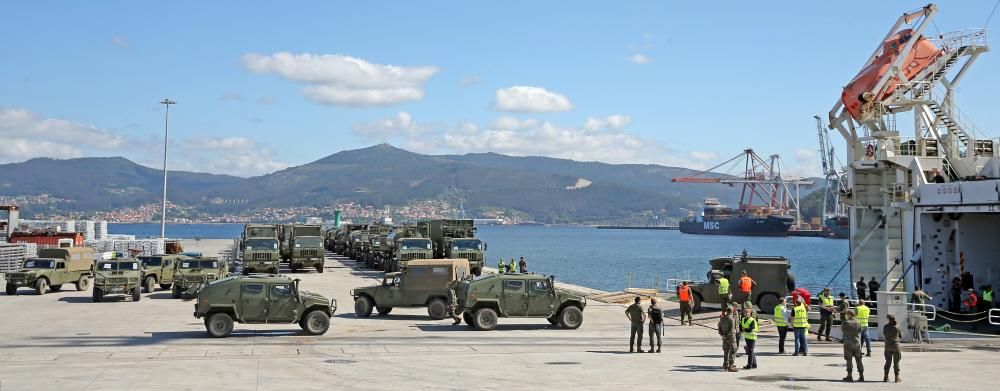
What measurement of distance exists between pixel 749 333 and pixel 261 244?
109ft

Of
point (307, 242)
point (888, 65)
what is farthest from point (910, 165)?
point (307, 242)

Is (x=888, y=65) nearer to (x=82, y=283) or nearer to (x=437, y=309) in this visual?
(x=437, y=309)

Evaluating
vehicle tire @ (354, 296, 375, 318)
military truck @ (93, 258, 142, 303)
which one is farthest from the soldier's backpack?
military truck @ (93, 258, 142, 303)

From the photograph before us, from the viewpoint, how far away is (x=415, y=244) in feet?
157

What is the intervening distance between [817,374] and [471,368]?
719cm

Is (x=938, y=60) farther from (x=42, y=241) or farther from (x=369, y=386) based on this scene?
(x=42, y=241)

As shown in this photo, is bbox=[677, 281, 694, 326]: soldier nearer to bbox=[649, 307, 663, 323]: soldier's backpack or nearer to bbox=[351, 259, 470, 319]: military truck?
bbox=[649, 307, 663, 323]: soldier's backpack

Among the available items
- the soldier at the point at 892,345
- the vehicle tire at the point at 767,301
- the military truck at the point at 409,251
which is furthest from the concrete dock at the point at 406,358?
the military truck at the point at 409,251

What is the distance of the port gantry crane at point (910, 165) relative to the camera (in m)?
31.3

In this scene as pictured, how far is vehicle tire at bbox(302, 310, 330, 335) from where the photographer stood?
2423cm

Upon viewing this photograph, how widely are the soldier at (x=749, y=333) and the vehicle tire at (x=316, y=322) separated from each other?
36.7 ft

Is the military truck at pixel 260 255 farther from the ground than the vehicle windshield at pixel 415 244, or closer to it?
closer to it

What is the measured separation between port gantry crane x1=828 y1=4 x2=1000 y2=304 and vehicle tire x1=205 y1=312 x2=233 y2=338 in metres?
22.8

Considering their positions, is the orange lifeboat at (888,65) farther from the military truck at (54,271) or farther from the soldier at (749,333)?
the military truck at (54,271)
